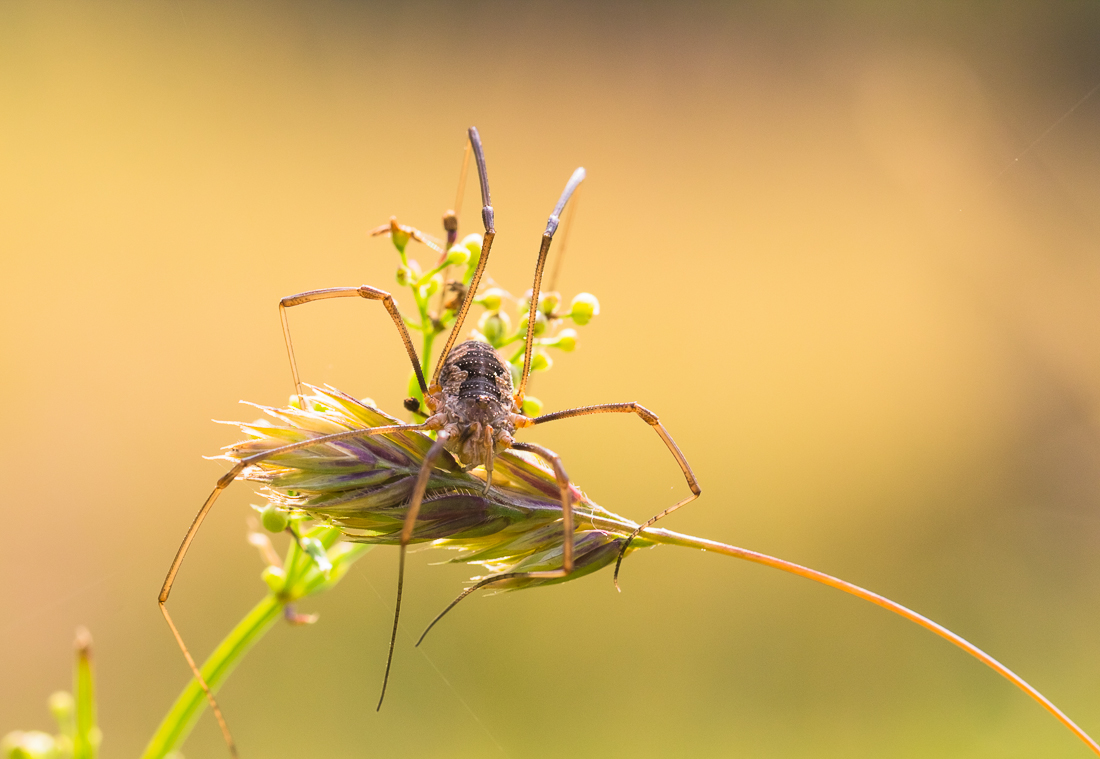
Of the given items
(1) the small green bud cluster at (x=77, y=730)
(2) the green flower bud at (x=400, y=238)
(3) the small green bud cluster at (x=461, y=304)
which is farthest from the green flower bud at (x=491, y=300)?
(1) the small green bud cluster at (x=77, y=730)

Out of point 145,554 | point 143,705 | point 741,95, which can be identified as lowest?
point 143,705

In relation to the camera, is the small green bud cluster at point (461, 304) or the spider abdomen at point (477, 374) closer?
the small green bud cluster at point (461, 304)

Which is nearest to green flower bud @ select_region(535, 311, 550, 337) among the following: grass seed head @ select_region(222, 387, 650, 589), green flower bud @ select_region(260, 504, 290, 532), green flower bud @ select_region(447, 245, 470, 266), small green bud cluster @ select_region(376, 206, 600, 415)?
small green bud cluster @ select_region(376, 206, 600, 415)

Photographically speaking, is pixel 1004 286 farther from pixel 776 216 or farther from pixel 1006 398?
pixel 776 216

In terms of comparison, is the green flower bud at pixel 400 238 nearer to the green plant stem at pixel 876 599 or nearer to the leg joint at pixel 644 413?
the leg joint at pixel 644 413

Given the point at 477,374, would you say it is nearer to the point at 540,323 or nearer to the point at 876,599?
the point at 540,323

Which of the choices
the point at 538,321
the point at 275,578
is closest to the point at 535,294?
the point at 538,321

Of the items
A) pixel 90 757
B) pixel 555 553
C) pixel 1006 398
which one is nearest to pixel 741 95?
pixel 1006 398
